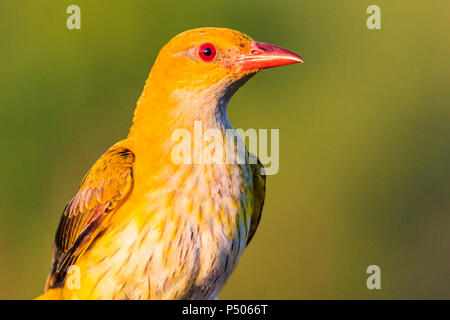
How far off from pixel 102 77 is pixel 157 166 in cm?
375

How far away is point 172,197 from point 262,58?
97 cm

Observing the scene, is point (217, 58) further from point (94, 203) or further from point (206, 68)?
point (94, 203)

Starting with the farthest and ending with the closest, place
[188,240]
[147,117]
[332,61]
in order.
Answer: [332,61] < [147,117] < [188,240]

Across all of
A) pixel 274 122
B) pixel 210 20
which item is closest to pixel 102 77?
pixel 210 20

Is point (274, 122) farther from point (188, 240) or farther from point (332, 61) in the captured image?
point (188, 240)

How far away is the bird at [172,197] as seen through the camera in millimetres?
3678

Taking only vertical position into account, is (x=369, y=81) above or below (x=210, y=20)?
below

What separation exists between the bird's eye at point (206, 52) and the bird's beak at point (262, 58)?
0.47ft

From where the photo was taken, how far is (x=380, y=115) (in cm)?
788

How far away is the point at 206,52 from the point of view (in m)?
3.91

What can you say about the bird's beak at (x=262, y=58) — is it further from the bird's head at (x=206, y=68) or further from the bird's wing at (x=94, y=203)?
the bird's wing at (x=94, y=203)

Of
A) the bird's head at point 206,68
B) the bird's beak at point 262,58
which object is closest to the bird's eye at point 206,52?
the bird's head at point 206,68

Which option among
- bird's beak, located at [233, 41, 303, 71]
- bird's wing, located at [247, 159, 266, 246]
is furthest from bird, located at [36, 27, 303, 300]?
bird's wing, located at [247, 159, 266, 246]

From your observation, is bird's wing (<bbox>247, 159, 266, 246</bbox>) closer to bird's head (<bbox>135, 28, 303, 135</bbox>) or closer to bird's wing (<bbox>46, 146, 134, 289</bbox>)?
bird's head (<bbox>135, 28, 303, 135</bbox>)
